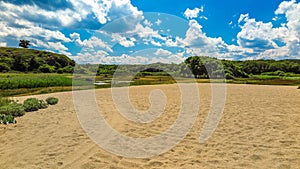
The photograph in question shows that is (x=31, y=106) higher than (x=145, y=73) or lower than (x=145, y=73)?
lower

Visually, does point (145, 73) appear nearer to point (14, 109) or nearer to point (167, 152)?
point (14, 109)

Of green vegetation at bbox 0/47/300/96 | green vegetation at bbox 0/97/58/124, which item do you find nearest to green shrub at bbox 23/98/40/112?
green vegetation at bbox 0/97/58/124

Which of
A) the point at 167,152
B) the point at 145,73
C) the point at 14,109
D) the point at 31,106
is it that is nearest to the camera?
the point at 167,152

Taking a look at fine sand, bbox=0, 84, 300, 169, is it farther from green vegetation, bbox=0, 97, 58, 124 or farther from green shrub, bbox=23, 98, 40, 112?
green shrub, bbox=23, 98, 40, 112

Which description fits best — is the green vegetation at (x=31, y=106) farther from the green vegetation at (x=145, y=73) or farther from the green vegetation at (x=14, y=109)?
the green vegetation at (x=145, y=73)

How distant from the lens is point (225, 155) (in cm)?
563

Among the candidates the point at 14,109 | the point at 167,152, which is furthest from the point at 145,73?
the point at 167,152

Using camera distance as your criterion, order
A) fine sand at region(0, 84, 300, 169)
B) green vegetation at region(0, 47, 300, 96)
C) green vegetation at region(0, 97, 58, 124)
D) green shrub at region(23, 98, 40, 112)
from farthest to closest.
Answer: green vegetation at region(0, 47, 300, 96) → green shrub at region(23, 98, 40, 112) → green vegetation at region(0, 97, 58, 124) → fine sand at region(0, 84, 300, 169)

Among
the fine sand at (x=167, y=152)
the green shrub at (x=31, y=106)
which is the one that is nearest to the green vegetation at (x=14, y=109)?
the green shrub at (x=31, y=106)

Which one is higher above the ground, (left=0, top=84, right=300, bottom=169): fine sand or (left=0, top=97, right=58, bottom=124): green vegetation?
(left=0, top=97, right=58, bottom=124): green vegetation

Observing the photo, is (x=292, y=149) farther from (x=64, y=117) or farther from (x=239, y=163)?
(x=64, y=117)

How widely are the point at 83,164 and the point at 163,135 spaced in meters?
3.14

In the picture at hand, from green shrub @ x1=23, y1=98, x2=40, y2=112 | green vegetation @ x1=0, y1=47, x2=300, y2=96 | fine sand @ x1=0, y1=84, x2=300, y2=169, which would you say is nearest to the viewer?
fine sand @ x1=0, y1=84, x2=300, y2=169

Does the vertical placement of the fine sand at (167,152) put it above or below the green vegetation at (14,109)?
below
